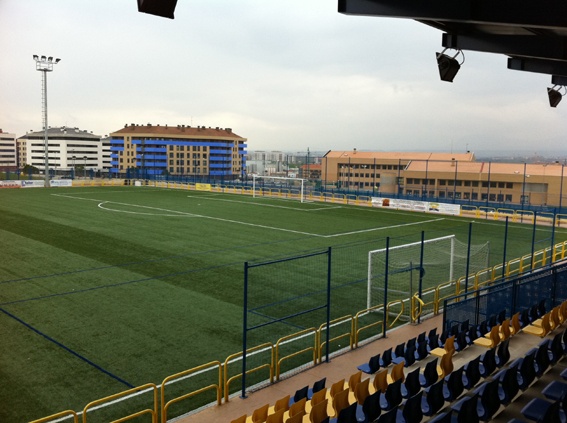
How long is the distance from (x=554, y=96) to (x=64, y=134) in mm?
171883

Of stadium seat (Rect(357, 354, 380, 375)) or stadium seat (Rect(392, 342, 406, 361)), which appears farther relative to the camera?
stadium seat (Rect(392, 342, 406, 361))

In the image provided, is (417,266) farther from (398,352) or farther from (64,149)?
(64,149)

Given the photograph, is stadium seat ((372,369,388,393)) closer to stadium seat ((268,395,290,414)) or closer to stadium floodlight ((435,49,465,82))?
stadium seat ((268,395,290,414))

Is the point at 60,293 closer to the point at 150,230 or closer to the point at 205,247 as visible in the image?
the point at 205,247

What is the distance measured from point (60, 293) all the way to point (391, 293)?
435 inches

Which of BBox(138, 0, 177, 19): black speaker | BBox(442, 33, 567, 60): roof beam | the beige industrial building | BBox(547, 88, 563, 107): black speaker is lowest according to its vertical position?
the beige industrial building

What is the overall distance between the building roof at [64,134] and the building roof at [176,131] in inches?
708

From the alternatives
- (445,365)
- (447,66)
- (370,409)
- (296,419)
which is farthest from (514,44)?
(296,419)

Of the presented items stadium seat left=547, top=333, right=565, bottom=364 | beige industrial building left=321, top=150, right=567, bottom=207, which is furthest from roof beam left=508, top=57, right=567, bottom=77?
beige industrial building left=321, top=150, right=567, bottom=207

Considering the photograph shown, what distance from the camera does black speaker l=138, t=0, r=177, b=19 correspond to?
5.53m

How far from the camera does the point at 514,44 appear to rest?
37.3 ft

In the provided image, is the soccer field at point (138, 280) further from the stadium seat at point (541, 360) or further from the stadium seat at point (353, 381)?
the stadium seat at point (541, 360)

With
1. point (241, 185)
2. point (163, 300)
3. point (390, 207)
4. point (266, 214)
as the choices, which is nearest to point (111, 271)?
point (163, 300)

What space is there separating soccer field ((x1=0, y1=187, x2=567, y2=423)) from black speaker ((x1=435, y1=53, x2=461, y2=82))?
7.43 metres
